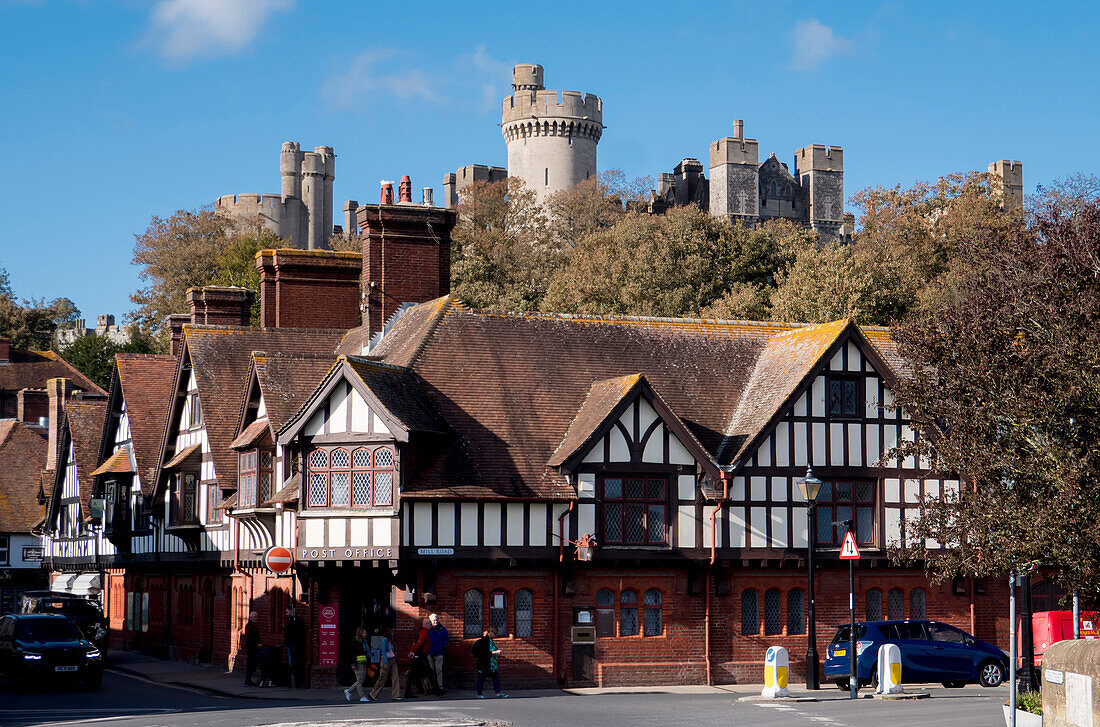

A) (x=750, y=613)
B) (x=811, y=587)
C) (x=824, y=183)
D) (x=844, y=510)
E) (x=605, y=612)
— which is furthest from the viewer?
(x=824, y=183)

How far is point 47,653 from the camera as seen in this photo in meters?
29.6

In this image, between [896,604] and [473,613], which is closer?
[473,613]

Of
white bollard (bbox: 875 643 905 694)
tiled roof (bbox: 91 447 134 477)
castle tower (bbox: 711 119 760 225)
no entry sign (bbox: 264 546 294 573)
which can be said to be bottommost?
white bollard (bbox: 875 643 905 694)

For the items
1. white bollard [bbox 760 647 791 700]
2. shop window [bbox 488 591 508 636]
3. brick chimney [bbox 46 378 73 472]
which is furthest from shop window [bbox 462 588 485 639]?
brick chimney [bbox 46 378 73 472]

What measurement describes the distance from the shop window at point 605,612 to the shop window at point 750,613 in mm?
2923

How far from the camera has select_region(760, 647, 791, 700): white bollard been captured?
2705cm

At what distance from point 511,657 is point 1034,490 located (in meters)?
12.6

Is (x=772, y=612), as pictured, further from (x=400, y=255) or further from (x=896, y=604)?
(x=400, y=255)

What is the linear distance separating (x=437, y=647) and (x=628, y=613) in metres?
4.75

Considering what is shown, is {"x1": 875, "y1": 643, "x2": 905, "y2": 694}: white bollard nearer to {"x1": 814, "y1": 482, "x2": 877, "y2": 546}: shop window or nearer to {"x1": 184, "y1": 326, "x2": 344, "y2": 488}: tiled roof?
{"x1": 814, "y1": 482, "x2": 877, "y2": 546}: shop window

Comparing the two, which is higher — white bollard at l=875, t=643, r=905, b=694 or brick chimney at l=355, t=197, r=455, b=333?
brick chimney at l=355, t=197, r=455, b=333

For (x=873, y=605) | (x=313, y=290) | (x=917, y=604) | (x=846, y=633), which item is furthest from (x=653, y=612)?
(x=313, y=290)

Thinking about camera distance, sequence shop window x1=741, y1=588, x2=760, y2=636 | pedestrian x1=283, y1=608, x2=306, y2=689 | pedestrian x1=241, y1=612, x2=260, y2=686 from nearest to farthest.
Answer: pedestrian x1=283, y1=608, x2=306, y2=689, pedestrian x1=241, y1=612, x2=260, y2=686, shop window x1=741, y1=588, x2=760, y2=636

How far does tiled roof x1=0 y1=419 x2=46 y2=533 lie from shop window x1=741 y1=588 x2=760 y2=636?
39841mm
